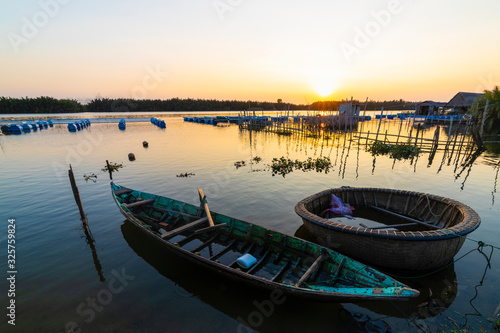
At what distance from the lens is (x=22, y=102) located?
79250mm

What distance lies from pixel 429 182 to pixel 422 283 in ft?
33.9

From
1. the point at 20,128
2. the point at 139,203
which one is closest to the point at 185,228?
the point at 139,203

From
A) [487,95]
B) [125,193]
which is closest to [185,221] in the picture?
[125,193]

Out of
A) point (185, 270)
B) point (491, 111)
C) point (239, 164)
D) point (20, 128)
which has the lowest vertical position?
point (185, 270)

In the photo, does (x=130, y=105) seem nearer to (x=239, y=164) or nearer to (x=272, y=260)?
(x=239, y=164)

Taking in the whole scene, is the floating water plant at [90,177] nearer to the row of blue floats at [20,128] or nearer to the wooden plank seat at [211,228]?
the wooden plank seat at [211,228]

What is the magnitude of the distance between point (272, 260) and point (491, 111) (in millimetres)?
39804

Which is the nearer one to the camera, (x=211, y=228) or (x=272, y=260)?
(x=272, y=260)

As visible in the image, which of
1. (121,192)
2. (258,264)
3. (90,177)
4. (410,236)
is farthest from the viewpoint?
(90,177)

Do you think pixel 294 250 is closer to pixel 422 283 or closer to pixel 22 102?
pixel 422 283

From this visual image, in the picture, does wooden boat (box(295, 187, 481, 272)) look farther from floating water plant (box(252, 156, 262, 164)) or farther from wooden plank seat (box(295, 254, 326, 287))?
floating water plant (box(252, 156, 262, 164))

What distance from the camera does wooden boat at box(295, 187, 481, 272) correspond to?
5.61 m

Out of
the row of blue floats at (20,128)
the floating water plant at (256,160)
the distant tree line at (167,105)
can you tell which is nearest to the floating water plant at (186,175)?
the floating water plant at (256,160)

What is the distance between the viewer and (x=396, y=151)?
20.3 meters
